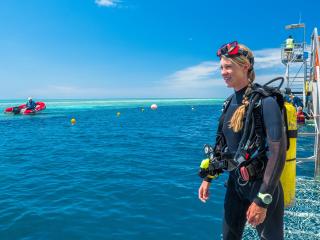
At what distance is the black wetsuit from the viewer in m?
2.45

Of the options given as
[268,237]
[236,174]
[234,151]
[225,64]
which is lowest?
[268,237]

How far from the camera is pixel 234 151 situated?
3.00 m

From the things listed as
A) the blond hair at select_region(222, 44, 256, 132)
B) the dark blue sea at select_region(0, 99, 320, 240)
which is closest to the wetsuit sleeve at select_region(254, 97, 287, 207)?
the blond hair at select_region(222, 44, 256, 132)

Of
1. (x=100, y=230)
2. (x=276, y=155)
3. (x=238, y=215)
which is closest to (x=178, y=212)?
(x=100, y=230)

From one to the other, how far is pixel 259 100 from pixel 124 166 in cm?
971

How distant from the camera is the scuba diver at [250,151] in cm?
247

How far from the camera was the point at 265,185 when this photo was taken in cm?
247

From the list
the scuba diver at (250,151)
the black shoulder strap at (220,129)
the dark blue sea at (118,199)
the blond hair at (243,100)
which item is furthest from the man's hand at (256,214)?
the dark blue sea at (118,199)

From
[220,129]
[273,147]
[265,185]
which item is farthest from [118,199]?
[273,147]

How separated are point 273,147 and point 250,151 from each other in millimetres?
301

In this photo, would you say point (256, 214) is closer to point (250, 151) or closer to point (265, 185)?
point (265, 185)

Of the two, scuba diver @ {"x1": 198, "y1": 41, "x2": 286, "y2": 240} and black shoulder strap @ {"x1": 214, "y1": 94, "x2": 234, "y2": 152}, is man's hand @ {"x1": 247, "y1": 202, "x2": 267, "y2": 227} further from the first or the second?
black shoulder strap @ {"x1": 214, "y1": 94, "x2": 234, "y2": 152}

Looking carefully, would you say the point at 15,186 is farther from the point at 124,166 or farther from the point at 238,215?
the point at 238,215

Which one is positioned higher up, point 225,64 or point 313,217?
point 225,64
